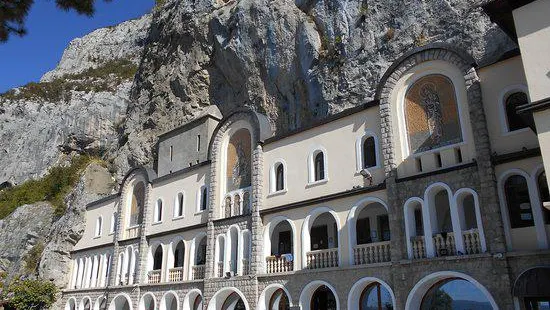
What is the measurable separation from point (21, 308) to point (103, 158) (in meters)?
17.4

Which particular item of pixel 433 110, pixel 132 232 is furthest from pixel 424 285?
pixel 132 232

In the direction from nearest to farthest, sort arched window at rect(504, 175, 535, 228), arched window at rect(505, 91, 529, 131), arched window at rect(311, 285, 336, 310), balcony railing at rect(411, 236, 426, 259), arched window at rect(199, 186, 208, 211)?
1. arched window at rect(504, 175, 535, 228)
2. arched window at rect(505, 91, 529, 131)
3. balcony railing at rect(411, 236, 426, 259)
4. arched window at rect(311, 285, 336, 310)
5. arched window at rect(199, 186, 208, 211)

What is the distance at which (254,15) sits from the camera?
1310 inches

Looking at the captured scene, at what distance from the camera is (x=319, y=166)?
21.6 m

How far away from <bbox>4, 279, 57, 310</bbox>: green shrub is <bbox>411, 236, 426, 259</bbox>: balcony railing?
29.3 m

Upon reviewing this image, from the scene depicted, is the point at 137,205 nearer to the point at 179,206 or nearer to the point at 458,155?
the point at 179,206

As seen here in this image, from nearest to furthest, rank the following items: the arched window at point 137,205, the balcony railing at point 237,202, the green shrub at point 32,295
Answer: the balcony railing at point 237,202 → the arched window at point 137,205 → the green shrub at point 32,295

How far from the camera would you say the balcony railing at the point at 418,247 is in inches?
655

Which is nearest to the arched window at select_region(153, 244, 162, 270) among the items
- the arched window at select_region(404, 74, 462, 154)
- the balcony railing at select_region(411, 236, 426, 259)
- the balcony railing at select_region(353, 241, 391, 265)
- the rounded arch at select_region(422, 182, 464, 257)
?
the balcony railing at select_region(353, 241, 391, 265)

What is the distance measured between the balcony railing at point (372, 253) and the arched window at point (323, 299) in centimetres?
312

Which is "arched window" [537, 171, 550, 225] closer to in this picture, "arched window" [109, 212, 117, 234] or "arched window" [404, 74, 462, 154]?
"arched window" [404, 74, 462, 154]

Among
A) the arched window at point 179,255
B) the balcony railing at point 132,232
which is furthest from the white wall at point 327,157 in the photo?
the balcony railing at point 132,232

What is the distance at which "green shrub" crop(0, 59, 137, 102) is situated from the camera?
60.0m

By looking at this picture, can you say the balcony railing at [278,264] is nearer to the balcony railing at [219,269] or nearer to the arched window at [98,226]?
the balcony railing at [219,269]
